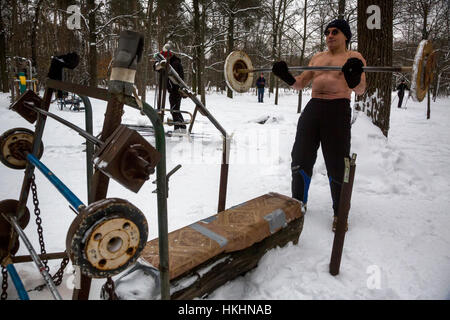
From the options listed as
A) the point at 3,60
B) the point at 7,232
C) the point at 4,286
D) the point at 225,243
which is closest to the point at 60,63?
the point at 7,232

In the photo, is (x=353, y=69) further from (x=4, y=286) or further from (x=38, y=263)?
(x=4, y=286)

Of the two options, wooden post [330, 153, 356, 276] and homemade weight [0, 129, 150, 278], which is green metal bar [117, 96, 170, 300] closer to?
homemade weight [0, 129, 150, 278]

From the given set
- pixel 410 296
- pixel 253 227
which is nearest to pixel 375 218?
pixel 410 296

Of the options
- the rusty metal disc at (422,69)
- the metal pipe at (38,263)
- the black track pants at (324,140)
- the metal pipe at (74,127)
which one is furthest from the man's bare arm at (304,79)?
the metal pipe at (38,263)

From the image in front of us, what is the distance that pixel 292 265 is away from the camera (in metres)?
2.20

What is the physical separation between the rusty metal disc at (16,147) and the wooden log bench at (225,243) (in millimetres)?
1033

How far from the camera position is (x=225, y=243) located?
1.85 metres

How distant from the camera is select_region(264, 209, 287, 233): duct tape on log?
2.17 meters

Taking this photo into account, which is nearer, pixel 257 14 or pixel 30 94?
pixel 30 94

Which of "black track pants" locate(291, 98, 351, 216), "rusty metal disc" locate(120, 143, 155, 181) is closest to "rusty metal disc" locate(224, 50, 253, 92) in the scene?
"black track pants" locate(291, 98, 351, 216)

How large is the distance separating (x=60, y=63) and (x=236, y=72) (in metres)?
1.70

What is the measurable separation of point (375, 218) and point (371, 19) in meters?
3.13
